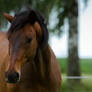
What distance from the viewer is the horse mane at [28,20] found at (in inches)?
148

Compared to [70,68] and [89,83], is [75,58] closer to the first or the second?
[70,68]

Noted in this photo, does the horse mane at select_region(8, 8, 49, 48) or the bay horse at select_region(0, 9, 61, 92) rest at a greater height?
the horse mane at select_region(8, 8, 49, 48)

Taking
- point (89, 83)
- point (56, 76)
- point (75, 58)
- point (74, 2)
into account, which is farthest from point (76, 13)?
point (56, 76)

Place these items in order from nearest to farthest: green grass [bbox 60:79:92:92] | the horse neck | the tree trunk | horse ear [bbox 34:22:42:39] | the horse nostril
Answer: the horse nostril
horse ear [bbox 34:22:42:39]
the horse neck
green grass [bbox 60:79:92:92]
the tree trunk

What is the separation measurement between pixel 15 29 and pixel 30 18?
24 cm

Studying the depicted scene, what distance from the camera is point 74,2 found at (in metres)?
10.7

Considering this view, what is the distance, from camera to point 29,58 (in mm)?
3779

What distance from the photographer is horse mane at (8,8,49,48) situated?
148 inches

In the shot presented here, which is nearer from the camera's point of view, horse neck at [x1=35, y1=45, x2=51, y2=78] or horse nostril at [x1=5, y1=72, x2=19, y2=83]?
horse nostril at [x1=5, y1=72, x2=19, y2=83]

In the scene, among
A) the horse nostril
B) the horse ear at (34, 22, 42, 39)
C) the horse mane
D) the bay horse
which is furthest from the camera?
the horse ear at (34, 22, 42, 39)

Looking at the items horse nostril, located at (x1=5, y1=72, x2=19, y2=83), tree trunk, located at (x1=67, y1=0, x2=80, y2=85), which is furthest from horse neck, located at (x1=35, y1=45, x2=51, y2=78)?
tree trunk, located at (x1=67, y1=0, x2=80, y2=85)

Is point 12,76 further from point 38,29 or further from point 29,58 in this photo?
point 38,29

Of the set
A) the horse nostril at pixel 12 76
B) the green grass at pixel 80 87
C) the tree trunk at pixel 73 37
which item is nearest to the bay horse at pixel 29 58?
the horse nostril at pixel 12 76

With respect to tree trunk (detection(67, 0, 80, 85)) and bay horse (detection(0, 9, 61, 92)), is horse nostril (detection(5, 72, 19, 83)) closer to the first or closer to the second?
bay horse (detection(0, 9, 61, 92))
